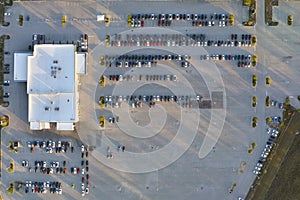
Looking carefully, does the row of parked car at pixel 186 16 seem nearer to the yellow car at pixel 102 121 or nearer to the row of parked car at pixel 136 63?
the row of parked car at pixel 136 63

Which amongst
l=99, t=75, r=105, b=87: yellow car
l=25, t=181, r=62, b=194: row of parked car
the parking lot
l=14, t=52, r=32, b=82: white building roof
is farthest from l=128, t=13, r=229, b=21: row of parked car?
l=25, t=181, r=62, b=194: row of parked car

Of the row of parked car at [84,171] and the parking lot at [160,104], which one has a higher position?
the parking lot at [160,104]

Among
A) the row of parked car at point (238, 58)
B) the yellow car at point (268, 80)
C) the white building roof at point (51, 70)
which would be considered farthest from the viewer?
the row of parked car at point (238, 58)

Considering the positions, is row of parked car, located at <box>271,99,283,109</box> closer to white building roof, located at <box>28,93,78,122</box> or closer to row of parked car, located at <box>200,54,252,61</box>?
row of parked car, located at <box>200,54,252,61</box>

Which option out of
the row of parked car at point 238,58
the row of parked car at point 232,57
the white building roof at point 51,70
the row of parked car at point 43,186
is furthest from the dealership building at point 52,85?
the row of parked car at point 232,57

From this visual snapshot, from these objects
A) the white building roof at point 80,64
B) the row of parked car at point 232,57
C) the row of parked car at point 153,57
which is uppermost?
the row of parked car at point 232,57

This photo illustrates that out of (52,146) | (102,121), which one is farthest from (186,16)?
(52,146)

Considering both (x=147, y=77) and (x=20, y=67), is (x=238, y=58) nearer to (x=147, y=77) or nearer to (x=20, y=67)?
(x=147, y=77)
